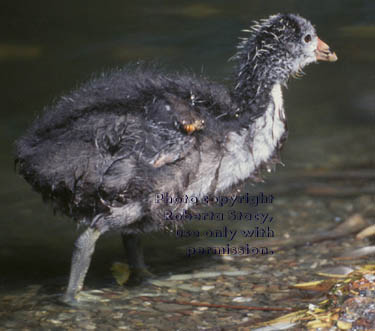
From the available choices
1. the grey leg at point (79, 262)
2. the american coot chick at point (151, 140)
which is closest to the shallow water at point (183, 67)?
the grey leg at point (79, 262)

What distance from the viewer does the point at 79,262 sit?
13.6 feet

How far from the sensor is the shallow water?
5406mm

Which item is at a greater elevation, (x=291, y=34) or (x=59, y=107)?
(x=291, y=34)

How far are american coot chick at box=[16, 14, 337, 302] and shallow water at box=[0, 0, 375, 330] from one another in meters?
0.85

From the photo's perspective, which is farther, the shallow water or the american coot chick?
the shallow water

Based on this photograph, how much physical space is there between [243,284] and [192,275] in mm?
355

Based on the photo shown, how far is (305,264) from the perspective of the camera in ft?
14.6

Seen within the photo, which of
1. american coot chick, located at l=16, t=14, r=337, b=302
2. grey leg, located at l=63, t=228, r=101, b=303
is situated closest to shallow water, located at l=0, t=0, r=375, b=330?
grey leg, located at l=63, t=228, r=101, b=303

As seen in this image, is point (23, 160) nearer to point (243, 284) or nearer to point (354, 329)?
point (243, 284)

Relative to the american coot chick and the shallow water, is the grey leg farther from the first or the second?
the shallow water

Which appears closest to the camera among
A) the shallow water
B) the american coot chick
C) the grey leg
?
the american coot chick

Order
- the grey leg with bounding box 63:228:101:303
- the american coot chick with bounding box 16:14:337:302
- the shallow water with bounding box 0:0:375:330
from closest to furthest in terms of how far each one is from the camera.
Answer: the american coot chick with bounding box 16:14:337:302 → the grey leg with bounding box 63:228:101:303 → the shallow water with bounding box 0:0:375:330

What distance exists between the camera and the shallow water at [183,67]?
5.41 m

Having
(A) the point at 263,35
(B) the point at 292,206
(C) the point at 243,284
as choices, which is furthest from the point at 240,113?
(B) the point at 292,206
